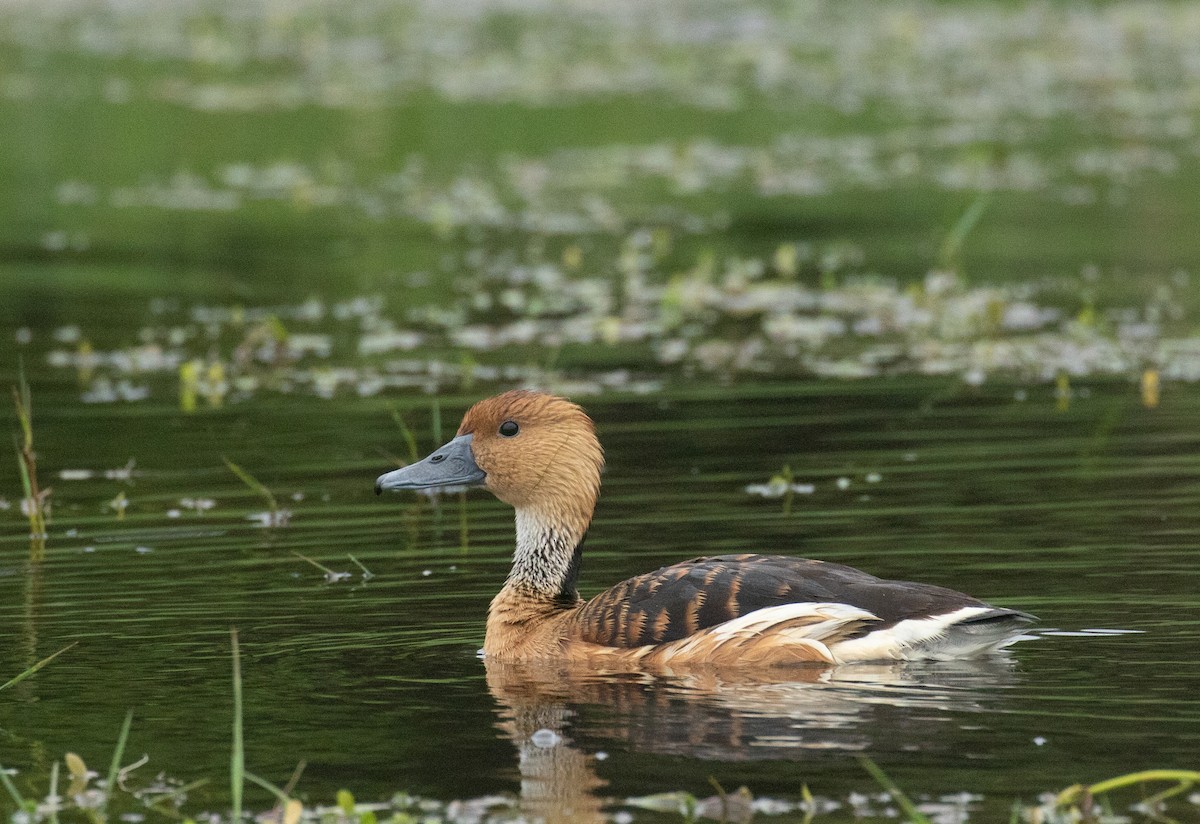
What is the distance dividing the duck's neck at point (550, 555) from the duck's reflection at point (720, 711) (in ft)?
2.16

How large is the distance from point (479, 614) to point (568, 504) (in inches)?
23.9

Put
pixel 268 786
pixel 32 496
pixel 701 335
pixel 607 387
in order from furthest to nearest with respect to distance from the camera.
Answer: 1. pixel 701 335
2. pixel 607 387
3. pixel 32 496
4. pixel 268 786

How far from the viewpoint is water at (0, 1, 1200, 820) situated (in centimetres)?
740

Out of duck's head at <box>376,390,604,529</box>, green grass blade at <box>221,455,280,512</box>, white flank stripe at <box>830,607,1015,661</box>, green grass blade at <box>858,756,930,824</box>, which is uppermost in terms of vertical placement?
duck's head at <box>376,390,604,529</box>

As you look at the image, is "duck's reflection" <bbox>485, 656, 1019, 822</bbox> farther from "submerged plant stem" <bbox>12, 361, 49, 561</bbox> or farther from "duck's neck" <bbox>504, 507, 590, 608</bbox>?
"submerged plant stem" <bbox>12, 361, 49, 561</bbox>

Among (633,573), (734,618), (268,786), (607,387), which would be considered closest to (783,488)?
(633,573)

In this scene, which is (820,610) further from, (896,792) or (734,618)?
(896,792)

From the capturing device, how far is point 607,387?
48.7 ft

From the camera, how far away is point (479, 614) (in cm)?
932

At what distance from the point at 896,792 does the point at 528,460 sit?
3.56m

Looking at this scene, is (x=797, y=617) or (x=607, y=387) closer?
(x=797, y=617)

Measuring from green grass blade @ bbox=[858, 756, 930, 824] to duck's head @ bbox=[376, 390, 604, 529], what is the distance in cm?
271

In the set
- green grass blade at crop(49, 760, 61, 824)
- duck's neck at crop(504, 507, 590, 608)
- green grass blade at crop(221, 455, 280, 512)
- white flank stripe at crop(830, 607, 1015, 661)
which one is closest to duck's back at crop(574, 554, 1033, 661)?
white flank stripe at crop(830, 607, 1015, 661)

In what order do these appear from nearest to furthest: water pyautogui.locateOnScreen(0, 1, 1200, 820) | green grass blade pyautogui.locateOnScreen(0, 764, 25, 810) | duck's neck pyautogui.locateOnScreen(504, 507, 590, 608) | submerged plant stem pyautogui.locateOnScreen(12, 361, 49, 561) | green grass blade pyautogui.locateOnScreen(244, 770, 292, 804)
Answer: green grass blade pyautogui.locateOnScreen(244, 770, 292, 804), green grass blade pyautogui.locateOnScreen(0, 764, 25, 810), water pyautogui.locateOnScreen(0, 1, 1200, 820), duck's neck pyautogui.locateOnScreen(504, 507, 590, 608), submerged plant stem pyautogui.locateOnScreen(12, 361, 49, 561)
